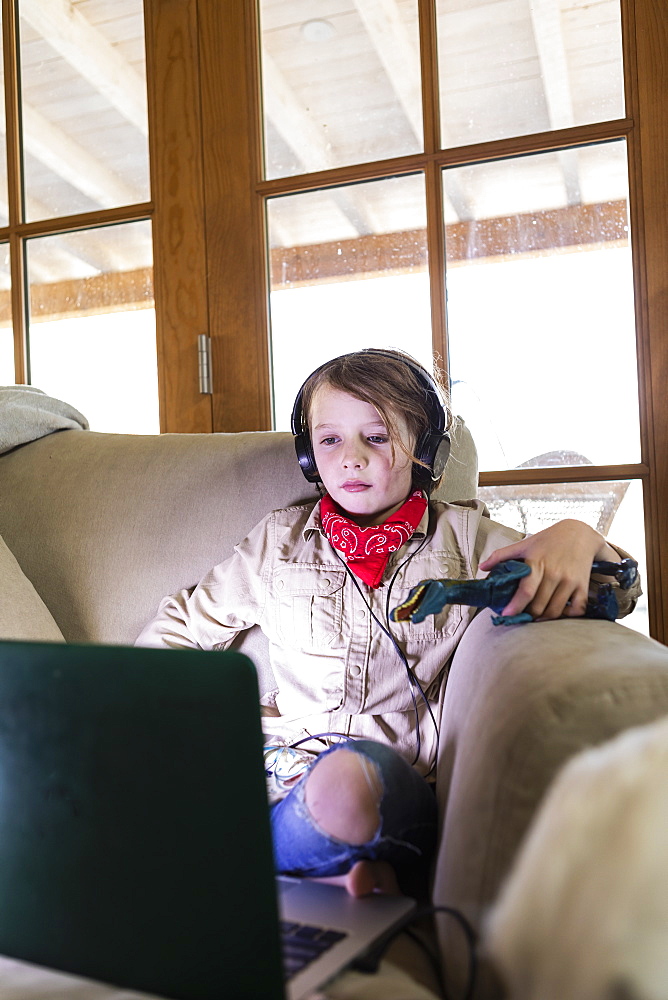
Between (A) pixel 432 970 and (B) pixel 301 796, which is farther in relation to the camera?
(B) pixel 301 796

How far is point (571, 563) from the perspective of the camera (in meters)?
0.86

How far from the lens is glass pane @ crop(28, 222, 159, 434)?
69.1 inches

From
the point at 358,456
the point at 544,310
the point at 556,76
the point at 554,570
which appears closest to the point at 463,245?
the point at 544,310

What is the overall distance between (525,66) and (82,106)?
0.94 meters

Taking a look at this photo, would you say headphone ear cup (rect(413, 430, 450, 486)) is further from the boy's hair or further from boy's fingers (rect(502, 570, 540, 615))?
boy's fingers (rect(502, 570, 540, 615))

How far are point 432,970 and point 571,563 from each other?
42cm

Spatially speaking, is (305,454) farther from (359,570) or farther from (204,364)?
(204,364)

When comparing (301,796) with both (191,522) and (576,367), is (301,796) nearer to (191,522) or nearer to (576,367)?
(191,522)

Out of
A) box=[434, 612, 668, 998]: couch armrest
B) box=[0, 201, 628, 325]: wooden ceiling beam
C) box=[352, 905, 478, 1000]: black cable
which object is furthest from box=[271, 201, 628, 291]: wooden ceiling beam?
box=[352, 905, 478, 1000]: black cable

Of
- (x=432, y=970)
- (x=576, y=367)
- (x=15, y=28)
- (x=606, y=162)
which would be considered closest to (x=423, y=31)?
(x=606, y=162)

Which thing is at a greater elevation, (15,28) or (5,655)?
(15,28)

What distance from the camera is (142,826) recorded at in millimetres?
487

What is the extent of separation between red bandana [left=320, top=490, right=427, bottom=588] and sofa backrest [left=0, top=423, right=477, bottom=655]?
0.56 ft

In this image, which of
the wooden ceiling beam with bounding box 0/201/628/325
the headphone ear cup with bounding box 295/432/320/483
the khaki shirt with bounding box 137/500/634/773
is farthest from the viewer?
the wooden ceiling beam with bounding box 0/201/628/325
